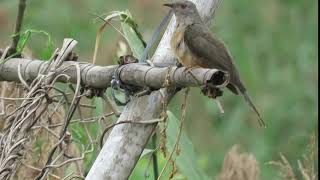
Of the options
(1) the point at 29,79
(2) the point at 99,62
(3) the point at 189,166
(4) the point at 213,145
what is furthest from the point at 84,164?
(4) the point at 213,145

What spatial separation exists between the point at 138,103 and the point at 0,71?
54 centimetres

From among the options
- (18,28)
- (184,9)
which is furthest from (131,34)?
(18,28)

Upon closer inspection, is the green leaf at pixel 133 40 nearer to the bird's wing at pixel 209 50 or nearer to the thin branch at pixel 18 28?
the bird's wing at pixel 209 50

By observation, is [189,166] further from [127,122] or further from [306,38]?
[306,38]

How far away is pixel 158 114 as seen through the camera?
9.35ft

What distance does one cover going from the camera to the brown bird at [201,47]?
3.03 metres

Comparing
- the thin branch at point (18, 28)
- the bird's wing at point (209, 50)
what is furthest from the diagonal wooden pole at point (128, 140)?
the thin branch at point (18, 28)

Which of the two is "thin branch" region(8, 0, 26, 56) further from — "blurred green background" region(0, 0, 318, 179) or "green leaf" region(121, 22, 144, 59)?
"blurred green background" region(0, 0, 318, 179)

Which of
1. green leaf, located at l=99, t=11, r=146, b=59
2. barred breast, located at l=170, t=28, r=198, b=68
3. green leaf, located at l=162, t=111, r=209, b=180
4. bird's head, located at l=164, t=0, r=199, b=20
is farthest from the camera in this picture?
green leaf, located at l=162, t=111, r=209, b=180

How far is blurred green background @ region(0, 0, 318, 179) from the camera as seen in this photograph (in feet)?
21.1

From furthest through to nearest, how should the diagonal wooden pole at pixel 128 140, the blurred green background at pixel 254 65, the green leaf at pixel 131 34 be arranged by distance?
the blurred green background at pixel 254 65, the green leaf at pixel 131 34, the diagonal wooden pole at pixel 128 140

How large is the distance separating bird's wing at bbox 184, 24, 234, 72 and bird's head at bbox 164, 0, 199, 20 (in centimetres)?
4

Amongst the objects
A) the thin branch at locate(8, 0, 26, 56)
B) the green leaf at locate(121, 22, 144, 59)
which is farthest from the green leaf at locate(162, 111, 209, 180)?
the thin branch at locate(8, 0, 26, 56)

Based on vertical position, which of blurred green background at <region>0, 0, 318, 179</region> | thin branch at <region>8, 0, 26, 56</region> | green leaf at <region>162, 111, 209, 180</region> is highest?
thin branch at <region>8, 0, 26, 56</region>
